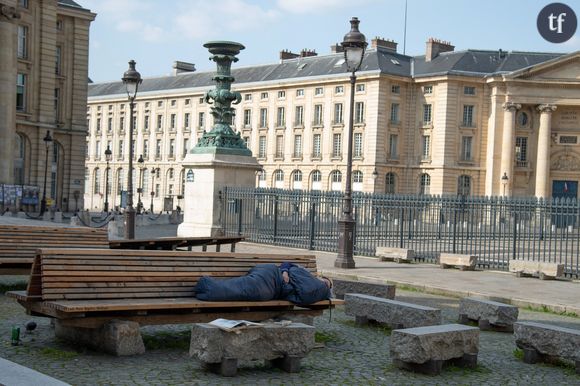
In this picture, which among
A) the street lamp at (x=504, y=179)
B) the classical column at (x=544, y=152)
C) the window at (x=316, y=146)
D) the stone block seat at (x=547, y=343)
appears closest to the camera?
the stone block seat at (x=547, y=343)

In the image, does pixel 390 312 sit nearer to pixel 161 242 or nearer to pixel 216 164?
pixel 161 242

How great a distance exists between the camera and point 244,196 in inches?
1025

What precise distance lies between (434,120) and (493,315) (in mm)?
63350

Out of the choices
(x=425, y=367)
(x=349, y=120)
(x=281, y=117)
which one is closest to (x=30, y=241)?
(x=425, y=367)

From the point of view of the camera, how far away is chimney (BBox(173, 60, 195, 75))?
3600 inches

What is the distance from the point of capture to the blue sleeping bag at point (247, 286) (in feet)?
29.5

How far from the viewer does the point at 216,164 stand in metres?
26.1

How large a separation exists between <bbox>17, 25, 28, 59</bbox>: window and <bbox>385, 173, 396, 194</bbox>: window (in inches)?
1336

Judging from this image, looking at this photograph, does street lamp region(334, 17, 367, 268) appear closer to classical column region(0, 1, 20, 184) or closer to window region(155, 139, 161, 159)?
classical column region(0, 1, 20, 184)

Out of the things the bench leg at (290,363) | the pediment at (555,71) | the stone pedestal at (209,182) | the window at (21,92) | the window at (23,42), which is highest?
the pediment at (555,71)

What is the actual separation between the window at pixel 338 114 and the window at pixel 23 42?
30373mm

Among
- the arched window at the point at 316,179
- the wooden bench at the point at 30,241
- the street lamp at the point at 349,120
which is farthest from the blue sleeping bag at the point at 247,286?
the arched window at the point at 316,179

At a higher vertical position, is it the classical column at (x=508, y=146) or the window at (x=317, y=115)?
the window at (x=317, y=115)

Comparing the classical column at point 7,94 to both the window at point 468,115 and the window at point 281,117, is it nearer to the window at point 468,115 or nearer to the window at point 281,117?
the window at point 281,117
